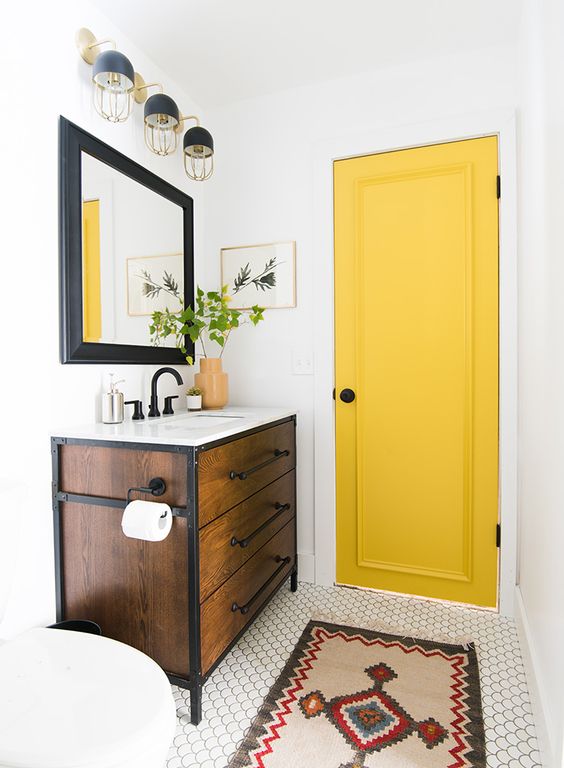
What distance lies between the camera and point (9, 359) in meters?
1.40

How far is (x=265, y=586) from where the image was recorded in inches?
72.2

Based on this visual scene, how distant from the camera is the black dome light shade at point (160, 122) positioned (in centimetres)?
186

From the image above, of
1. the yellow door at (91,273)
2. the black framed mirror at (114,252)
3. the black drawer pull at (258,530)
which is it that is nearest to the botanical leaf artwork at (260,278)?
the black framed mirror at (114,252)

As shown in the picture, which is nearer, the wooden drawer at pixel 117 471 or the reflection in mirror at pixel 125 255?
the wooden drawer at pixel 117 471

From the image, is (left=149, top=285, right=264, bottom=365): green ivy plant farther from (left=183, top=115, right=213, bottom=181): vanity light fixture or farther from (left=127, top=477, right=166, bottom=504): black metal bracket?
(left=127, top=477, right=166, bottom=504): black metal bracket

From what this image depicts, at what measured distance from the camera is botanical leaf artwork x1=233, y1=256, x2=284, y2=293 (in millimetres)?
2305

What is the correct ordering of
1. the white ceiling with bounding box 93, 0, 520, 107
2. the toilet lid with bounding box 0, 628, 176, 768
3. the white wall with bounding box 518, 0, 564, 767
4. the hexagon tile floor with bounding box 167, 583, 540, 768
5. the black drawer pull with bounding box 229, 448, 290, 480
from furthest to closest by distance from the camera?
1. the white ceiling with bounding box 93, 0, 520, 107
2. the black drawer pull with bounding box 229, 448, 290, 480
3. the hexagon tile floor with bounding box 167, 583, 540, 768
4. the white wall with bounding box 518, 0, 564, 767
5. the toilet lid with bounding box 0, 628, 176, 768

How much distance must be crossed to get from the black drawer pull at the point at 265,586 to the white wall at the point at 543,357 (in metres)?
0.92

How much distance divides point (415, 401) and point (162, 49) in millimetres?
1869

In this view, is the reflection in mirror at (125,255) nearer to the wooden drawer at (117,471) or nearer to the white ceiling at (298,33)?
the wooden drawer at (117,471)

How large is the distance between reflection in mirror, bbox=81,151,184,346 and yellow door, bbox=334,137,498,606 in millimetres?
791

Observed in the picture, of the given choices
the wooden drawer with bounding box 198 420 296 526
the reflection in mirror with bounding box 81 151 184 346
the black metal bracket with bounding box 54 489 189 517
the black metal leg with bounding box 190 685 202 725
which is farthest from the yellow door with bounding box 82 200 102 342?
the black metal leg with bounding box 190 685 202 725

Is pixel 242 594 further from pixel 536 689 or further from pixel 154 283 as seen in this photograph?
pixel 154 283

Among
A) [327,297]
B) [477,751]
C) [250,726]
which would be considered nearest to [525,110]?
[327,297]
